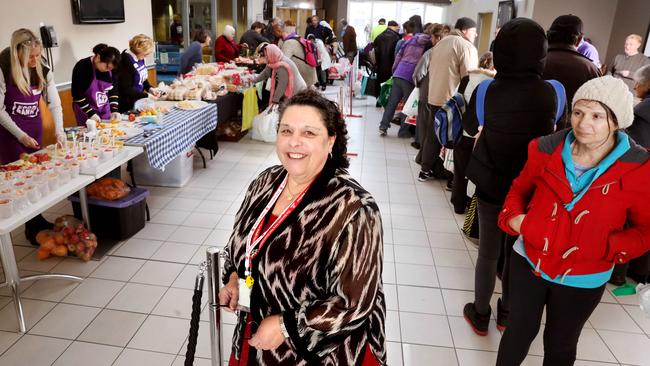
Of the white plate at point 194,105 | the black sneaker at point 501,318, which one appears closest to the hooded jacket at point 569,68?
the black sneaker at point 501,318

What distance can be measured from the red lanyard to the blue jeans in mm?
5565

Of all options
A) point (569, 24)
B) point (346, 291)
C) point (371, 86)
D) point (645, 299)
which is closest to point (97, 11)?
point (371, 86)

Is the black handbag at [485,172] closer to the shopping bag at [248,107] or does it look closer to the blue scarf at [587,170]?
the blue scarf at [587,170]

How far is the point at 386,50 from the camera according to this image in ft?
26.1

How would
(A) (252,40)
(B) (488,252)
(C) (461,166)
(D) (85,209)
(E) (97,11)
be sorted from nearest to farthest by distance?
(B) (488,252) → (C) (461,166) → (D) (85,209) → (E) (97,11) → (A) (252,40)

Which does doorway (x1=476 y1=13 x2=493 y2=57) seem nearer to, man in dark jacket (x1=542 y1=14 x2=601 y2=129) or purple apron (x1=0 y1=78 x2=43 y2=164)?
man in dark jacket (x1=542 y1=14 x2=601 y2=129)

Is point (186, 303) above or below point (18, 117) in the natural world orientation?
below

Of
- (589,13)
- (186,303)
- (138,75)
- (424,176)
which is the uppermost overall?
(589,13)

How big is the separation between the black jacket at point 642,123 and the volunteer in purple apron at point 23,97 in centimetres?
386

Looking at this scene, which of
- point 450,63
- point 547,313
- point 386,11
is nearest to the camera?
point 547,313

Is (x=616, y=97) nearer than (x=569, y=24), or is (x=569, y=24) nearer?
(x=616, y=97)

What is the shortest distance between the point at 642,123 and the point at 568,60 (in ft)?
1.98

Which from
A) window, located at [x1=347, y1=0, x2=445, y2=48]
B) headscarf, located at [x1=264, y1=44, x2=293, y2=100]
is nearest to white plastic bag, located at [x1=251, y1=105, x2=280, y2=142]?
headscarf, located at [x1=264, y1=44, x2=293, y2=100]

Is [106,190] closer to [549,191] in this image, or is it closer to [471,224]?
[471,224]
